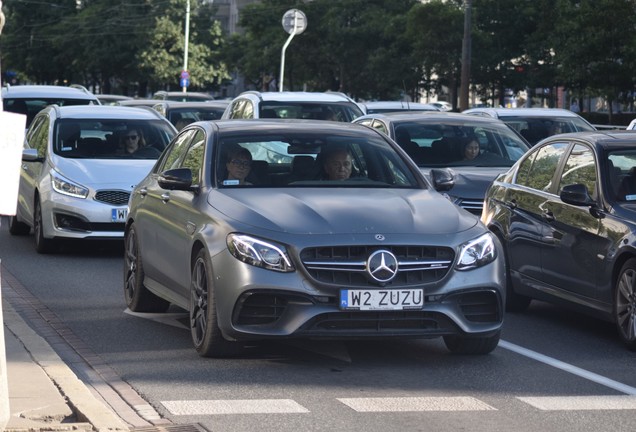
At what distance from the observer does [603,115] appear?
54.6 metres

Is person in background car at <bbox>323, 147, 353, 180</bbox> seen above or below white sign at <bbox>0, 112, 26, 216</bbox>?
below

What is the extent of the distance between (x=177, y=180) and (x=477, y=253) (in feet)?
6.85

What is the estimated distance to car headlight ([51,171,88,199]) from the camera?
16312 mm

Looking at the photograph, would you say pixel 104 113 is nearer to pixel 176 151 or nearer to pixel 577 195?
pixel 176 151

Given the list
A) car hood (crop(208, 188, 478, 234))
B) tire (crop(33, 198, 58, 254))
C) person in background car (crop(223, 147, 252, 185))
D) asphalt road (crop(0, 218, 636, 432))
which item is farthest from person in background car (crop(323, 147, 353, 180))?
tire (crop(33, 198, 58, 254))

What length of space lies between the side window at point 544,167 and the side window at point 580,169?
214 millimetres

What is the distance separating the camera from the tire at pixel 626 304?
9984mm

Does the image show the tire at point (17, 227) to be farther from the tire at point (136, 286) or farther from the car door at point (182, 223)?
the car door at point (182, 223)

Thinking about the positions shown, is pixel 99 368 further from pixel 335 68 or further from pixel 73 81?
pixel 73 81

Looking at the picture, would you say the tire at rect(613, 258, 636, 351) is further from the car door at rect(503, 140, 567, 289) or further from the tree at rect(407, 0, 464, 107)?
the tree at rect(407, 0, 464, 107)

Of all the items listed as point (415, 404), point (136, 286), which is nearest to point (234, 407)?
point (415, 404)

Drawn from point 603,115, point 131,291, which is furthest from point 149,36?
point 131,291

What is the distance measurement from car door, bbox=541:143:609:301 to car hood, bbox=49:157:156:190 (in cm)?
620

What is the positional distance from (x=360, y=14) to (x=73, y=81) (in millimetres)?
48852
